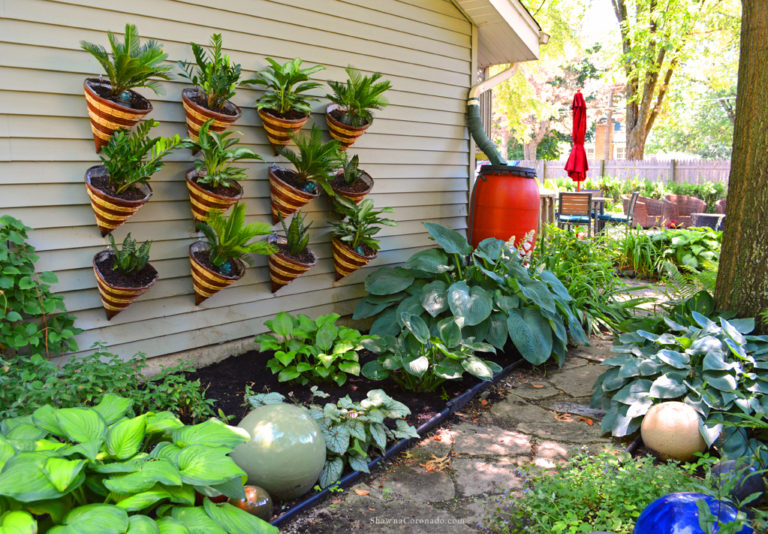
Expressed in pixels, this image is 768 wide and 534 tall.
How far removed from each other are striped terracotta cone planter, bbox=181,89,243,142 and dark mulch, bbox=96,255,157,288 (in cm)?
82

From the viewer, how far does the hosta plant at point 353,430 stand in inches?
98.5

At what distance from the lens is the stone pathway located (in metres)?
2.25

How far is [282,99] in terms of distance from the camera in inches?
142

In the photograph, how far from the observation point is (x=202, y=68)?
325cm

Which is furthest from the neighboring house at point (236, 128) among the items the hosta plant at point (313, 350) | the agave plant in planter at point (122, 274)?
the hosta plant at point (313, 350)

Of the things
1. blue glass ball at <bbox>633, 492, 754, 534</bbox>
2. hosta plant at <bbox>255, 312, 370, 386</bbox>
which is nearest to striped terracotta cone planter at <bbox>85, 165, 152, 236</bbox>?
hosta plant at <bbox>255, 312, 370, 386</bbox>

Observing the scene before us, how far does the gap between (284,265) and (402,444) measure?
146 cm

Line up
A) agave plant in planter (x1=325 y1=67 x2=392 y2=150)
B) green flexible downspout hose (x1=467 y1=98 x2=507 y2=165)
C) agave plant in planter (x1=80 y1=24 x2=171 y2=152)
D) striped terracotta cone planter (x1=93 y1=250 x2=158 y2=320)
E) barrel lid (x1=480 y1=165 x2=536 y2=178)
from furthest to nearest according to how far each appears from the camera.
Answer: green flexible downspout hose (x1=467 y1=98 x2=507 y2=165) < barrel lid (x1=480 y1=165 x2=536 y2=178) < agave plant in planter (x1=325 y1=67 x2=392 y2=150) < striped terracotta cone planter (x1=93 y1=250 x2=158 y2=320) < agave plant in planter (x1=80 y1=24 x2=171 y2=152)

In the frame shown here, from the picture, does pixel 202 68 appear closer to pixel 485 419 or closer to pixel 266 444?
pixel 266 444

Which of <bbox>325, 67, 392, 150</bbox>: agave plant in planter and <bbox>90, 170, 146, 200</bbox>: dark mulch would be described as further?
<bbox>325, 67, 392, 150</bbox>: agave plant in planter

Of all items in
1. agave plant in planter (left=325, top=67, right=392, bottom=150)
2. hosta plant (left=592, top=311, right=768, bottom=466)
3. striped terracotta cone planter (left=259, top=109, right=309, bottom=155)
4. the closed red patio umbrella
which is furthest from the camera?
the closed red patio umbrella

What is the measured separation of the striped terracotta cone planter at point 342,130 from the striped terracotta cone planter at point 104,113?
132cm

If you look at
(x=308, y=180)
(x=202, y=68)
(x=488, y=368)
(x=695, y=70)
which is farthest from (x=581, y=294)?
(x=695, y=70)

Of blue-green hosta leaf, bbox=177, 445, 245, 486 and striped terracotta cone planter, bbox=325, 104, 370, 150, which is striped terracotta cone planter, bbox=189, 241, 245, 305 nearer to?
striped terracotta cone planter, bbox=325, 104, 370, 150
